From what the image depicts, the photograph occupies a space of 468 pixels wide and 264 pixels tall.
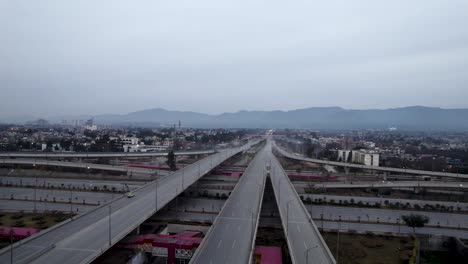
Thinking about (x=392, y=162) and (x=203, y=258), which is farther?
(x=392, y=162)

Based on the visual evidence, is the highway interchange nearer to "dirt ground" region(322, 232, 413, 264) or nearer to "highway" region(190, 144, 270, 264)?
"highway" region(190, 144, 270, 264)

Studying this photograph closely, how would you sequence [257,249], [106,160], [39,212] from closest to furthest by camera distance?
[257,249] → [39,212] → [106,160]

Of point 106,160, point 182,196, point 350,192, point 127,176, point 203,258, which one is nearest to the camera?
point 203,258

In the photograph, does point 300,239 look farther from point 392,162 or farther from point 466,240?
point 392,162

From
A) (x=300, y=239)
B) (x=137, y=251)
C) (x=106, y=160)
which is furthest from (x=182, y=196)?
(x=106, y=160)

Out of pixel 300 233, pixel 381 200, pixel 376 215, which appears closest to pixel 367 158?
pixel 381 200

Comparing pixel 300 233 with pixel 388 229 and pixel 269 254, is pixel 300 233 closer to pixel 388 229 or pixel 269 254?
pixel 269 254

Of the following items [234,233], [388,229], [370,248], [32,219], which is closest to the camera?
[234,233]
